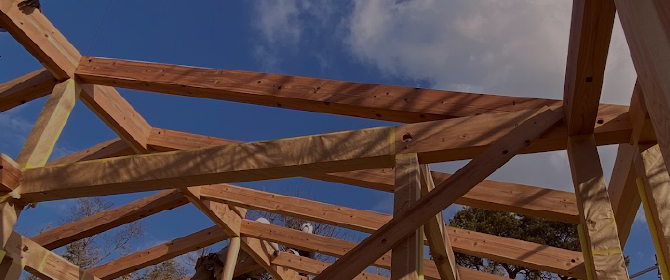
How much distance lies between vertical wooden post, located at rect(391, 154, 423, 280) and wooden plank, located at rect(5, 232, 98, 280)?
2.66 meters

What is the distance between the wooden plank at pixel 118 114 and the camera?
14.6ft

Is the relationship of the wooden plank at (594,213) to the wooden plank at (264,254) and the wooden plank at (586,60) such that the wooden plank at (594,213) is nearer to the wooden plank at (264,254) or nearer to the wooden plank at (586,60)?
the wooden plank at (586,60)

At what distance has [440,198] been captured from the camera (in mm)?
2738

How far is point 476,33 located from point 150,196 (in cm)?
705

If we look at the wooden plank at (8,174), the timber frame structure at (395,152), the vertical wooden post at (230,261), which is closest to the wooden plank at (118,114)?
the timber frame structure at (395,152)

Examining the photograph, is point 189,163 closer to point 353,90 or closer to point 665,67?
point 353,90

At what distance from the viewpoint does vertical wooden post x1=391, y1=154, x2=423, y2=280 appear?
102 inches

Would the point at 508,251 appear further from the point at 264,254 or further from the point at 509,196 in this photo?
the point at 264,254

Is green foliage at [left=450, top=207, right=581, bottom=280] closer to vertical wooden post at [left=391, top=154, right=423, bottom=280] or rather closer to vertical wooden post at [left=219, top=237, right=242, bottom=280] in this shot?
vertical wooden post at [left=219, top=237, right=242, bottom=280]

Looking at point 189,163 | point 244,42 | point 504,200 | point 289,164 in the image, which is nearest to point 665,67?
point 289,164

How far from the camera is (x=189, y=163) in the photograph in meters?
3.37

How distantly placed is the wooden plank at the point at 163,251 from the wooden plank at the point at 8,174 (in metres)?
3.27

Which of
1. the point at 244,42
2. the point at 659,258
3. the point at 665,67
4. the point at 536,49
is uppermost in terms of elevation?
Answer: the point at 244,42

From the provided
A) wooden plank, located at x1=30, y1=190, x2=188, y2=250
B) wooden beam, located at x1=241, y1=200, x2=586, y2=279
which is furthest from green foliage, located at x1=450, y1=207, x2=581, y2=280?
wooden plank, located at x1=30, y1=190, x2=188, y2=250
